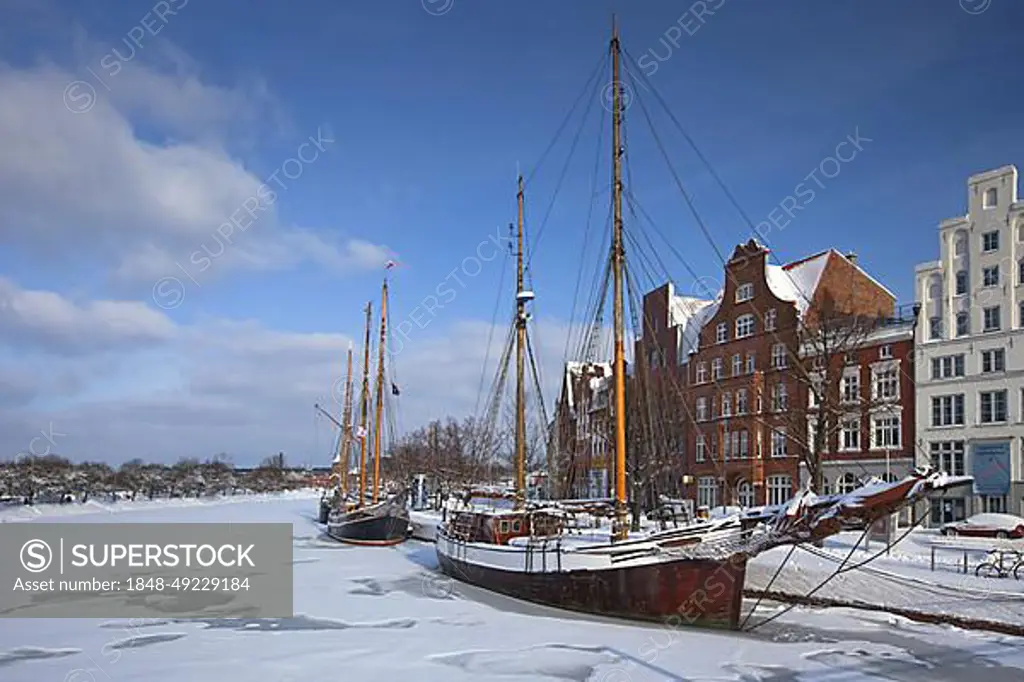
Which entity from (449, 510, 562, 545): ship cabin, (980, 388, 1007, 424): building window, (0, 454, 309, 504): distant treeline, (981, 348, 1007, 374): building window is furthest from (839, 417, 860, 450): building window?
(0, 454, 309, 504): distant treeline

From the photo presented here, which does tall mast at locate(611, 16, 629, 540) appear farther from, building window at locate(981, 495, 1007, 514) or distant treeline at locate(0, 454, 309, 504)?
distant treeline at locate(0, 454, 309, 504)

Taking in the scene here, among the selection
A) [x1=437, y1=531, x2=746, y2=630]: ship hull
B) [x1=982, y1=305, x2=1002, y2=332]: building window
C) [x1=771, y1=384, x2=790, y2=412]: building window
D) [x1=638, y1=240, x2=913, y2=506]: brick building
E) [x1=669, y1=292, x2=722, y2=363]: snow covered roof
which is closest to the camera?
[x1=437, y1=531, x2=746, y2=630]: ship hull

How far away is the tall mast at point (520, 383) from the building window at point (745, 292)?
23.2 m

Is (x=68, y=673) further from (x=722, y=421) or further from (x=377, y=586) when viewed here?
(x=722, y=421)

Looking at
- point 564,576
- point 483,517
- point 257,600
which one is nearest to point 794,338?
point 483,517

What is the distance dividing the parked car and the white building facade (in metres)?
5.10

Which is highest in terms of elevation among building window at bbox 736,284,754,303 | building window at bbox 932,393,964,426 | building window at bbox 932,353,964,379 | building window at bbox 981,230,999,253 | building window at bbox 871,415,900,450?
building window at bbox 981,230,999,253

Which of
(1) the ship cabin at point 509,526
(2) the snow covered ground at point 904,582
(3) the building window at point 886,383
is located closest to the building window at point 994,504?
(3) the building window at point 886,383

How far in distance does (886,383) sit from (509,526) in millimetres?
Result: 24800

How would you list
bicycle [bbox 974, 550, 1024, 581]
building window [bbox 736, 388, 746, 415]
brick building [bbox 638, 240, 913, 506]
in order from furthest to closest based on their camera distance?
building window [bbox 736, 388, 746, 415] → brick building [bbox 638, 240, 913, 506] → bicycle [bbox 974, 550, 1024, 581]

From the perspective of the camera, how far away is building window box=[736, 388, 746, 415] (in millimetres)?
55062

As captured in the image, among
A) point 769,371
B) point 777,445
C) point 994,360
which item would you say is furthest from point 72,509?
point 994,360

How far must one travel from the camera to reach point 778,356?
52.2m

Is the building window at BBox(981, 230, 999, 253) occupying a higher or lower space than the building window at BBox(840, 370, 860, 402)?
higher
